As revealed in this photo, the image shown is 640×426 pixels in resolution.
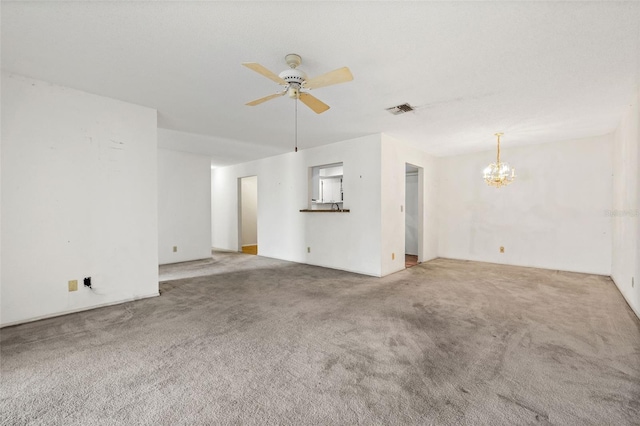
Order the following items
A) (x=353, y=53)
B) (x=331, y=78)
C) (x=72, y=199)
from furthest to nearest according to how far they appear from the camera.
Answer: (x=72, y=199) → (x=353, y=53) → (x=331, y=78)

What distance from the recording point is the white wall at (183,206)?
18.8ft

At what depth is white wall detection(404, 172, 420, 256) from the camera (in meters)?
7.02

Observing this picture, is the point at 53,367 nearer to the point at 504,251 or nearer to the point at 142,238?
the point at 142,238

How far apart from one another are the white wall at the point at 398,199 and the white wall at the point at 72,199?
3407 millimetres

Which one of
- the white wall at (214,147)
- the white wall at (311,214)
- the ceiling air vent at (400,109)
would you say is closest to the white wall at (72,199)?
the white wall at (214,147)

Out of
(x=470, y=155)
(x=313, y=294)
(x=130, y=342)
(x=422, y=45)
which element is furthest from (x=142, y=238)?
(x=470, y=155)

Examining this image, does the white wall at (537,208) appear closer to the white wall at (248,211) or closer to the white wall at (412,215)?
the white wall at (412,215)

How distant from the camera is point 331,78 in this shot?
2.00m

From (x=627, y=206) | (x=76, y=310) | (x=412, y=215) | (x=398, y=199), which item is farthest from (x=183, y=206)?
(x=627, y=206)

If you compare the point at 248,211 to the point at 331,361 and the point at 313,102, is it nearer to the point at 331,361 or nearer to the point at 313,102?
the point at 313,102

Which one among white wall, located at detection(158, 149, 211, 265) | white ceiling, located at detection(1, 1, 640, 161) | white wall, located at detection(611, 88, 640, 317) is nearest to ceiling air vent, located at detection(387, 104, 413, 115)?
white ceiling, located at detection(1, 1, 640, 161)

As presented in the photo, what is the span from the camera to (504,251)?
5543 millimetres

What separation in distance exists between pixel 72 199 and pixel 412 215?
660 centimetres

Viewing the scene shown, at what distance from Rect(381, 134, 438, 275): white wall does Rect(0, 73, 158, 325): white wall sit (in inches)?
134
